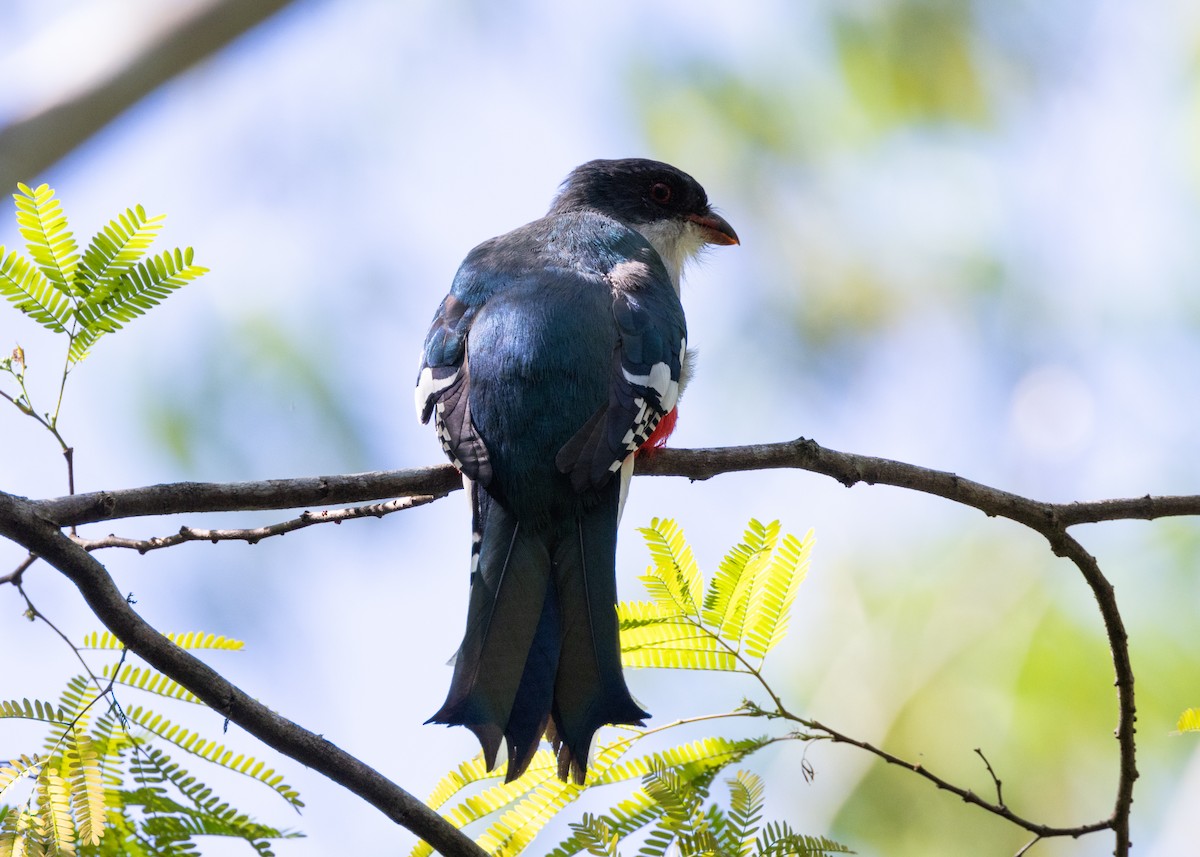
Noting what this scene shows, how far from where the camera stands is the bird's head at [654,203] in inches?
245

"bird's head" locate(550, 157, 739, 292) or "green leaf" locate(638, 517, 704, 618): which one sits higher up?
"bird's head" locate(550, 157, 739, 292)

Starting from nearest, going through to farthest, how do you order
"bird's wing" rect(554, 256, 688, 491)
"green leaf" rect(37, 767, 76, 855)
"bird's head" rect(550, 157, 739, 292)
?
"green leaf" rect(37, 767, 76, 855), "bird's wing" rect(554, 256, 688, 491), "bird's head" rect(550, 157, 739, 292)

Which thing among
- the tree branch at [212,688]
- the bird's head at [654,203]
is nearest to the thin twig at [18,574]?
the tree branch at [212,688]

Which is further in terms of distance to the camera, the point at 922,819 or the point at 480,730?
the point at 922,819

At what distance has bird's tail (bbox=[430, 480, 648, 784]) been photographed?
3.25 metres

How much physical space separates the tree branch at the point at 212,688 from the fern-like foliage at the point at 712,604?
38.0 inches

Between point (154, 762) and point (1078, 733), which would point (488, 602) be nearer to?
point (154, 762)

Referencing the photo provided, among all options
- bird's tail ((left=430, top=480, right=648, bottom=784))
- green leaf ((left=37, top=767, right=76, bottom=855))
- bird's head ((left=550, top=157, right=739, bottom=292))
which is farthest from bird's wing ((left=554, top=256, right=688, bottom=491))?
green leaf ((left=37, top=767, right=76, bottom=855))

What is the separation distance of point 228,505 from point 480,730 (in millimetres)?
840

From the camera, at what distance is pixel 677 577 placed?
3322mm

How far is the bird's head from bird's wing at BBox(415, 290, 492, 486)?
5.42 feet

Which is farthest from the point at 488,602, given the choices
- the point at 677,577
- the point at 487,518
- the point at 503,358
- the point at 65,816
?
the point at 65,816

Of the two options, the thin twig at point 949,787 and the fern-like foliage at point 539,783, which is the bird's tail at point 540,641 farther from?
the thin twig at point 949,787

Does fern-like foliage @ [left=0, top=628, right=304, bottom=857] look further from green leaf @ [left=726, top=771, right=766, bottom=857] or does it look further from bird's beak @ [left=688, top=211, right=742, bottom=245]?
bird's beak @ [left=688, top=211, right=742, bottom=245]
